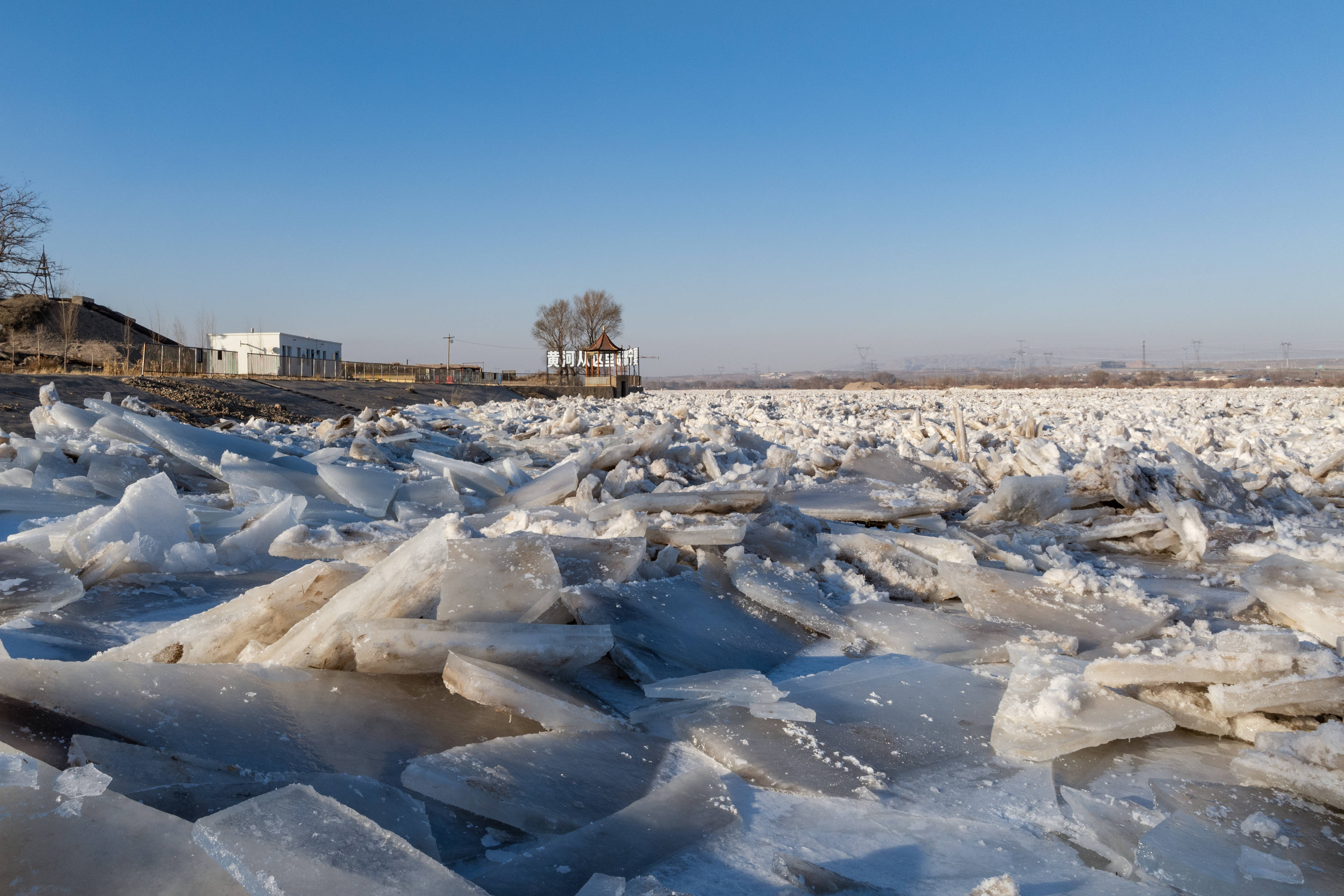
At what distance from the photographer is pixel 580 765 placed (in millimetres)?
1409

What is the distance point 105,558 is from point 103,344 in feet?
92.0

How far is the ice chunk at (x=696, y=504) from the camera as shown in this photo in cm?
315

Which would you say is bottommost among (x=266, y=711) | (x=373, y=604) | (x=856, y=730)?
(x=856, y=730)

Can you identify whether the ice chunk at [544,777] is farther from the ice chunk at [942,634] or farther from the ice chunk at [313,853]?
the ice chunk at [942,634]

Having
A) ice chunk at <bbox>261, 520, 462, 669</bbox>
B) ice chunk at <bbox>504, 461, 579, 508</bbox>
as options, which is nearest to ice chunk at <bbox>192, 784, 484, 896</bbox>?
ice chunk at <bbox>261, 520, 462, 669</bbox>

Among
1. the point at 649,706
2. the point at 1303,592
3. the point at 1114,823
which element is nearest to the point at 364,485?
the point at 649,706

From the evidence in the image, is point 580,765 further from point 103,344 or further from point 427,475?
point 103,344

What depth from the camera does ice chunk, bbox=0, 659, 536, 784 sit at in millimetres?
1295

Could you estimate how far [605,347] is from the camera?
42.9 metres

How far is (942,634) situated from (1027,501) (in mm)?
2143

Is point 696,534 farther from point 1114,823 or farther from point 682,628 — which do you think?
point 1114,823

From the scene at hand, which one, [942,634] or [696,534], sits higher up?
[696,534]

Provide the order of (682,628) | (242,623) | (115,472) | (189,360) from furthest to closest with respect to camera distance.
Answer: (189,360) < (115,472) < (682,628) < (242,623)

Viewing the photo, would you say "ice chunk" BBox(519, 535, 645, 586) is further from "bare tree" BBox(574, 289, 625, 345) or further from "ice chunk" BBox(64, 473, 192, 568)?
"bare tree" BBox(574, 289, 625, 345)
